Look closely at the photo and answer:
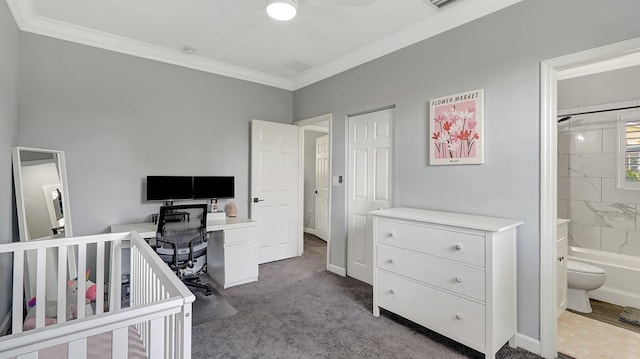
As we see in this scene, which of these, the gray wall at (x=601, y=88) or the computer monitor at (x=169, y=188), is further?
the computer monitor at (x=169, y=188)

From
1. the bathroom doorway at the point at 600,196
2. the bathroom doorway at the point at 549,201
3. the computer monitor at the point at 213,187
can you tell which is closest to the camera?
the bathroom doorway at the point at 549,201

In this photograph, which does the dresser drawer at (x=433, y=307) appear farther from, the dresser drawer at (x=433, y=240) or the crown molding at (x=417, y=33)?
the crown molding at (x=417, y=33)

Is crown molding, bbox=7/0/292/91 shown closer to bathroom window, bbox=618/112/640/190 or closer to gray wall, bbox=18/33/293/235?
gray wall, bbox=18/33/293/235

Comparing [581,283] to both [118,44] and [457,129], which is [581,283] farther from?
[118,44]

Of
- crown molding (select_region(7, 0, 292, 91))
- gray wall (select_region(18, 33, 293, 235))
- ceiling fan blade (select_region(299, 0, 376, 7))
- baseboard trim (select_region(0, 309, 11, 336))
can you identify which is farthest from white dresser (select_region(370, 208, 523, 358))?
baseboard trim (select_region(0, 309, 11, 336))

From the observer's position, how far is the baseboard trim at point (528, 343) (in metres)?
2.04

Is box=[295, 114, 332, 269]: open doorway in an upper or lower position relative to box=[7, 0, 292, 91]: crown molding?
lower

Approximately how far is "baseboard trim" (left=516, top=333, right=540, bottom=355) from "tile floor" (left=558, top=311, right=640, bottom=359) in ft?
0.70

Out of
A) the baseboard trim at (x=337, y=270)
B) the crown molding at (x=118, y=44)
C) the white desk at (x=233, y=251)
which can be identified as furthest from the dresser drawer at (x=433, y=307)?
the crown molding at (x=118, y=44)

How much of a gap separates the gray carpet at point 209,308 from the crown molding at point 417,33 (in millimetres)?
2870

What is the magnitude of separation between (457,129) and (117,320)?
2506 mm

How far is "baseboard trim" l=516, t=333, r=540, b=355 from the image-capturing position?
2037 millimetres

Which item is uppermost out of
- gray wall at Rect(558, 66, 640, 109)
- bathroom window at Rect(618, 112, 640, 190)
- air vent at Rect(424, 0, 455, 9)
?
air vent at Rect(424, 0, 455, 9)

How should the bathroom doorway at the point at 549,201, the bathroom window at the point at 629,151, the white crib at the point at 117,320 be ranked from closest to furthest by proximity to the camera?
the white crib at the point at 117,320 → the bathroom doorway at the point at 549,201 → the bathroom window at the point at 629,151
